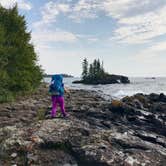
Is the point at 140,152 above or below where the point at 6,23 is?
below

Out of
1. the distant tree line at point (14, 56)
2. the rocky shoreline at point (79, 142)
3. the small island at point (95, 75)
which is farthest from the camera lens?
the small island at point (95, 75)

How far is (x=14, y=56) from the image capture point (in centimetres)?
2917

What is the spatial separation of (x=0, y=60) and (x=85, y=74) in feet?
340

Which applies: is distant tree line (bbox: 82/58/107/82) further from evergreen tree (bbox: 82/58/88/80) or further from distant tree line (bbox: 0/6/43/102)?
distant tree line (bbox: 0/6/43/102)

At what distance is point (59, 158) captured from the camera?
12.3 metres

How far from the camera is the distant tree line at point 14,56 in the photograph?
27120 mm

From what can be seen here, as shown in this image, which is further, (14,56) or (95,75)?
(95,75)

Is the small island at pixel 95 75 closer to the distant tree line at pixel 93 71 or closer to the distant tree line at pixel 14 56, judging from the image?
the distant tree line at pixel 93 71

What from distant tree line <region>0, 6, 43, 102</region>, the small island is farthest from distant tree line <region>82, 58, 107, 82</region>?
distant tree line <region>0, 6, 43, 102</region>

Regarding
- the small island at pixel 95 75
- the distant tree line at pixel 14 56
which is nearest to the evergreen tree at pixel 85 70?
the small island at pixel 95 75

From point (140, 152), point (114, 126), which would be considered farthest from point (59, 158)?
point (114, 126)

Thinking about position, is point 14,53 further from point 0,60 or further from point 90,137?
point 90,137

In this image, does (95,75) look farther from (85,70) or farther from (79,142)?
(79,142)

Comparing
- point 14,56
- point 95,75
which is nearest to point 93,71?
point 95,75
